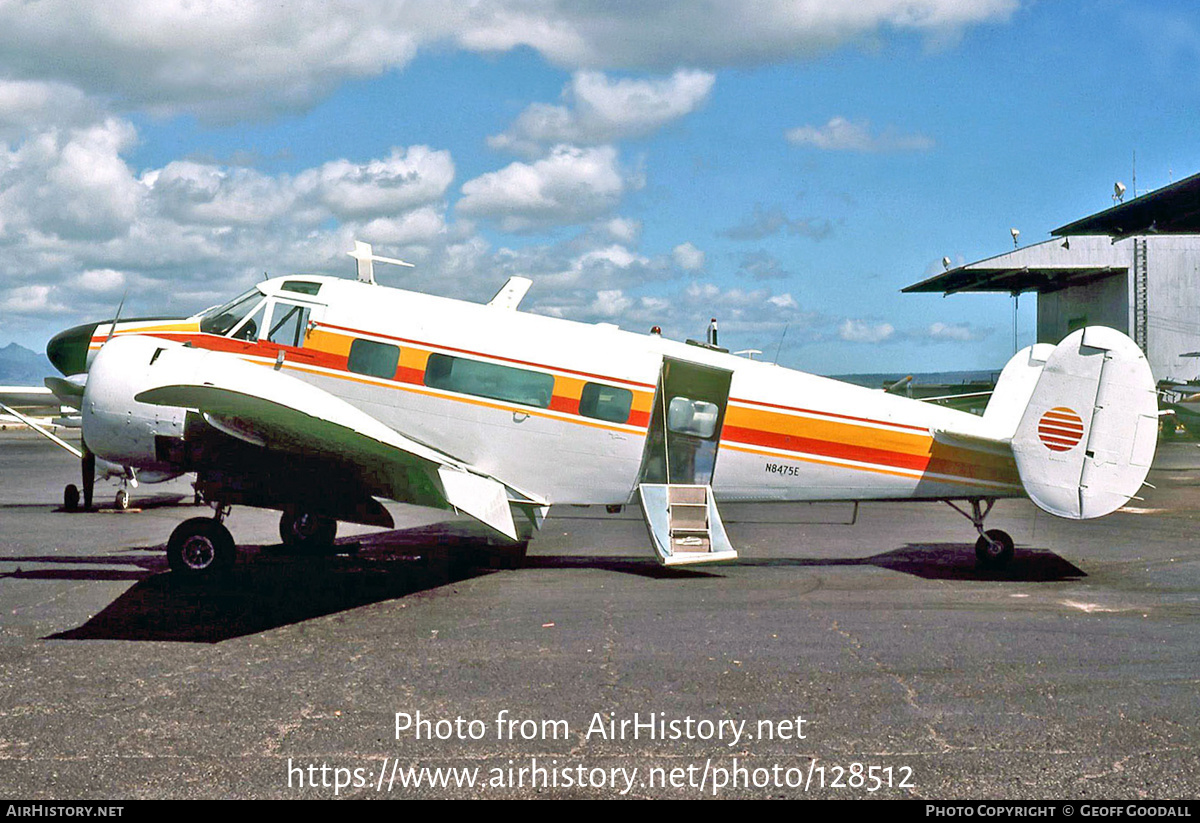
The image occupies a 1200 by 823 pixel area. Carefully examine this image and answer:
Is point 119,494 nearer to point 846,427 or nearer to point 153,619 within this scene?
point 153,619

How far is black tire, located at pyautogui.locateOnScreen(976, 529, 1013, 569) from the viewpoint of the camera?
10984 mm

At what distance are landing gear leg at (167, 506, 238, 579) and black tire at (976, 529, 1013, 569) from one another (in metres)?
8.87

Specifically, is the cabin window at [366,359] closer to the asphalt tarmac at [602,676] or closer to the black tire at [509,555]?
the asphalt tarmac at [602,676]

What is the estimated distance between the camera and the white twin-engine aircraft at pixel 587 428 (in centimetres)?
1009

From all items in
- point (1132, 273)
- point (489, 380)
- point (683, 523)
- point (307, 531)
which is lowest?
point (307, 531)

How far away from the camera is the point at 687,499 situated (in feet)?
34.9

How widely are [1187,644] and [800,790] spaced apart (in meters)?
4.74

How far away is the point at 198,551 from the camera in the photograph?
1008 cm

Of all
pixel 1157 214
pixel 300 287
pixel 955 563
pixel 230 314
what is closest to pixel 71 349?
pixel 230 314

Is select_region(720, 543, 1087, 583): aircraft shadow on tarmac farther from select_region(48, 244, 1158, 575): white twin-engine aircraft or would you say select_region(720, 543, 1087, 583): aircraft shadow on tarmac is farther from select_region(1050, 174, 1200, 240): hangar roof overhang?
select_region(1050, 174, 1200, 240): hangar roof overhang

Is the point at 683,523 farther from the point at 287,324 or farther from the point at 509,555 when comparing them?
the point at 287,324

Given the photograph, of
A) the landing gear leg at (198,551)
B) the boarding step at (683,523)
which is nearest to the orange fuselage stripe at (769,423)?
the boarding step at (683,523)

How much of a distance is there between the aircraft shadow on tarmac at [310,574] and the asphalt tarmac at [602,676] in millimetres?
59

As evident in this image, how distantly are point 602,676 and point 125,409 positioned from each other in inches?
240
